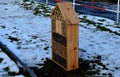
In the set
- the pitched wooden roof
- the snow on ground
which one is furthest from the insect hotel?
the snow on ground

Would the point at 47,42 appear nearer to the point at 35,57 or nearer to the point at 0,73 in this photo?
the point at 35,57

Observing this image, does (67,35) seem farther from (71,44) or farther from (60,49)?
(60,49)

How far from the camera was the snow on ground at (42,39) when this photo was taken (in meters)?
6.49

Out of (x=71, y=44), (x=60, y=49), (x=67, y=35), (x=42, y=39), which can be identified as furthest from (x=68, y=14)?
(x=42, y=39)

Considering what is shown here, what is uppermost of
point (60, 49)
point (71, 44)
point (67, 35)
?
point (67, 35)

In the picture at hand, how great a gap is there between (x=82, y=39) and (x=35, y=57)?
1.99 metres

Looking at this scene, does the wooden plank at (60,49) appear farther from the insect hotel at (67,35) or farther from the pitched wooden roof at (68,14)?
the pitched wooden roof at (68,14)

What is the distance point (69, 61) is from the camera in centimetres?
566

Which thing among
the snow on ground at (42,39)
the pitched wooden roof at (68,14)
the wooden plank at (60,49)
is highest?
the pitched wooden roof at (68,14)

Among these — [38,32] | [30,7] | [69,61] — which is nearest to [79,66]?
[69,61]

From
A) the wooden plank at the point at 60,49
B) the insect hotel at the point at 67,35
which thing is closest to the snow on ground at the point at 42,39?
the wooden plank at the point at 60,49

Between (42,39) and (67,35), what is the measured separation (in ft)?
8.54

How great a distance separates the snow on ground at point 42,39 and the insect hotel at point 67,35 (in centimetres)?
61

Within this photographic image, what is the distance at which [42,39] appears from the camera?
8.11 meters
